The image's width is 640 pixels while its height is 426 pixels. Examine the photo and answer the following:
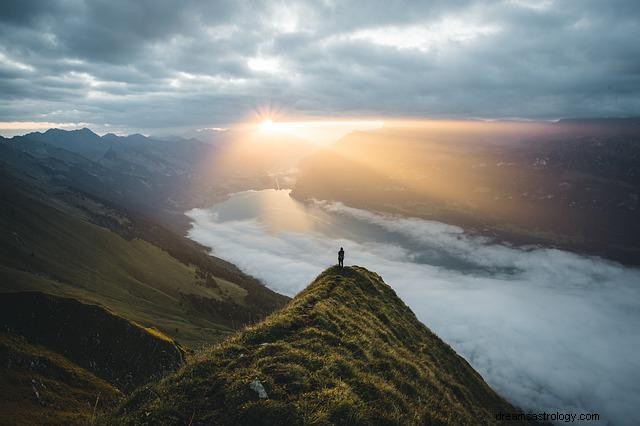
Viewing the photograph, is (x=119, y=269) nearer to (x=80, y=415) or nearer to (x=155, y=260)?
(x=155, y=260)

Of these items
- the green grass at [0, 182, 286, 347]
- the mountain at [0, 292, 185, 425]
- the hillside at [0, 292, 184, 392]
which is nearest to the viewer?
the mountain at [0, 292, 185, 425]

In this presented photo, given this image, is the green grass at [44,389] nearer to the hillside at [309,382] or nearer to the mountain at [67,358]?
the mountain at [67,358]

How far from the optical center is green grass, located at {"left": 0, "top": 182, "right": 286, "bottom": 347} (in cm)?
7162

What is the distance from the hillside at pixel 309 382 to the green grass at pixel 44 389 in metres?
8.26

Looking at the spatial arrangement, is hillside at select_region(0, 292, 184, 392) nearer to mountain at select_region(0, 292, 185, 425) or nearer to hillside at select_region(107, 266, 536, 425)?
mountain at select_region(0, 292, 185, 425)

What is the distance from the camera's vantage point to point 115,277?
114 m

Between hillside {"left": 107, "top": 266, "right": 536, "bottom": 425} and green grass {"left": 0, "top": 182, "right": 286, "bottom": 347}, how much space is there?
43452 mm

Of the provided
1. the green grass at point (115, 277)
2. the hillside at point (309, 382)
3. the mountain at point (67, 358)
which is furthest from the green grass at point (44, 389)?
the green grass at point (115, 277)

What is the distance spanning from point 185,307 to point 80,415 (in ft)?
291

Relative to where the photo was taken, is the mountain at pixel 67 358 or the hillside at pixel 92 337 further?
the hillside at pixel 92 337

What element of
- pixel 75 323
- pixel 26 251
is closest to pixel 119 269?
pixel 26 251

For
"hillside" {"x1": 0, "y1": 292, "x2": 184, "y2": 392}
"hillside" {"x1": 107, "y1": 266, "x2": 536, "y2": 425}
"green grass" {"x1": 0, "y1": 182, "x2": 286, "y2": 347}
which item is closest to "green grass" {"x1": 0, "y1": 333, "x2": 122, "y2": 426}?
"hillside" {"x1": 0, "y1": 292, "x2": 184, "y2": 392}

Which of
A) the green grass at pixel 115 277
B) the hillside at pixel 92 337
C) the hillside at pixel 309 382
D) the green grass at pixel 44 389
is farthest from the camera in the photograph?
the green grass at pixel 115 277

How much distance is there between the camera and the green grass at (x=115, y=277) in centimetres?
7162
